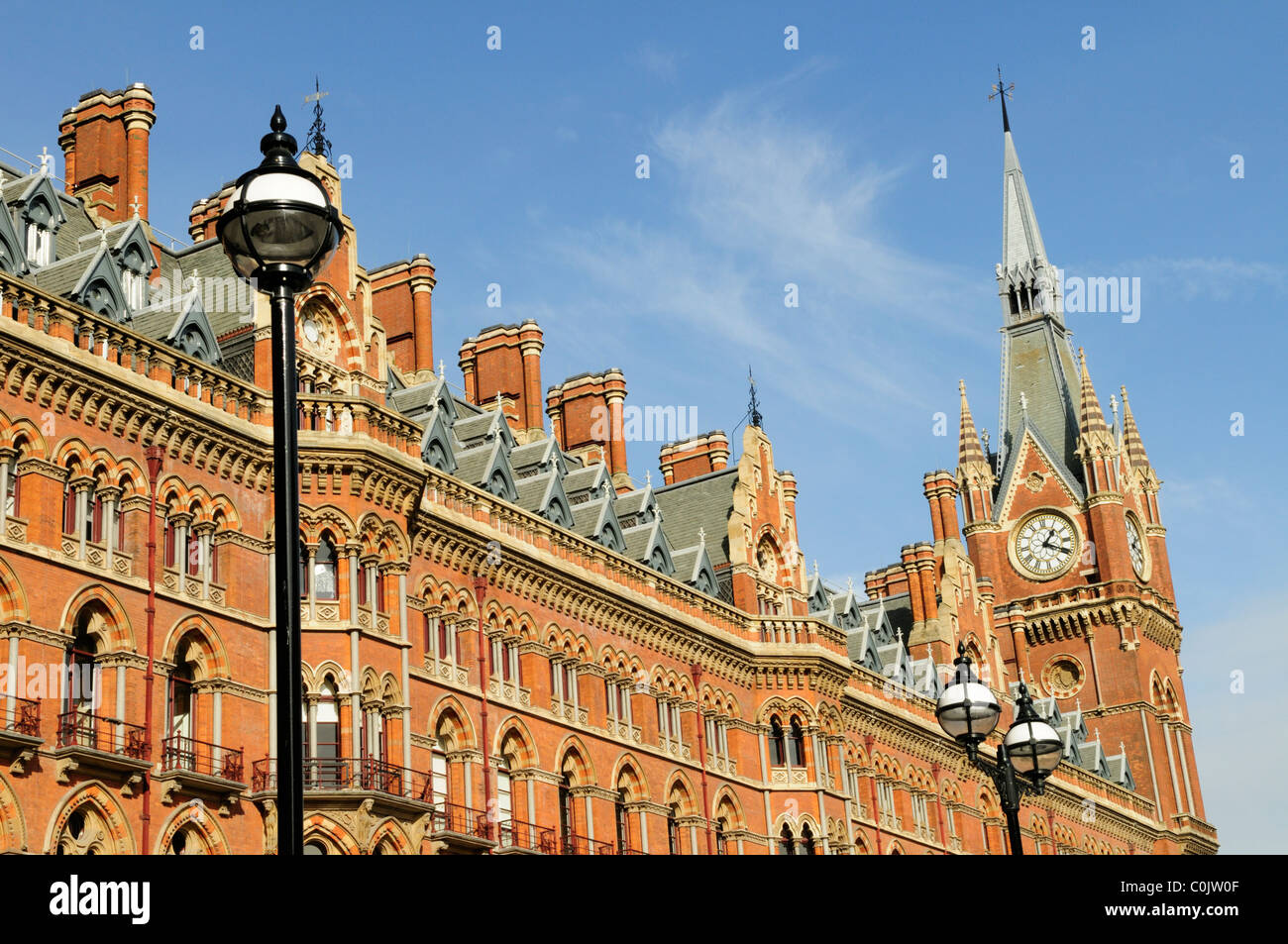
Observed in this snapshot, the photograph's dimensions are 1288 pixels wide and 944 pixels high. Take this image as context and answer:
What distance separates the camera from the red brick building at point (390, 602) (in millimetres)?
36188

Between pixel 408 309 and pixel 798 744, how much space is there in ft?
60.6

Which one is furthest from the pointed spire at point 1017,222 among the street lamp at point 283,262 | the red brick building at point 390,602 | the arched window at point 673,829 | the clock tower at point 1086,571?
the street lamp at point 283,262

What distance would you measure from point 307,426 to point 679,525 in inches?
931

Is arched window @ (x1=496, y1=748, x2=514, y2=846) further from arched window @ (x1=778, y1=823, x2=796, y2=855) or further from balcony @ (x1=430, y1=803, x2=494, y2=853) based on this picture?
arched window @ (x1=778, y1=823, x2=796, y2=855)

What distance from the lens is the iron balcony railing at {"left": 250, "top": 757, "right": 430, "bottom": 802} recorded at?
38.8 metres

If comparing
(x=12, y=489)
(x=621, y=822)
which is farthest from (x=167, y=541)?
(x=621, y=822)

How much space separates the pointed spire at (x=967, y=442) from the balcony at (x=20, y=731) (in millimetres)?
72524

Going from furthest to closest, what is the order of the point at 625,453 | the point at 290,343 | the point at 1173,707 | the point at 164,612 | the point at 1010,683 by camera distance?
the point at 1173,707
the point at 1010,683
the point at 625,453
the point at 164,612
the point at 290,343

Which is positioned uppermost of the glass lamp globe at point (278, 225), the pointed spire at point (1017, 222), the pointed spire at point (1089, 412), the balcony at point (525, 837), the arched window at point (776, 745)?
the pointed spire at point (1017, 222)

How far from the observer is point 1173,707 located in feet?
319

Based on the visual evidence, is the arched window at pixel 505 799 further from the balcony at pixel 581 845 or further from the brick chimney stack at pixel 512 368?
the brick chimney stack at pixel 512 368

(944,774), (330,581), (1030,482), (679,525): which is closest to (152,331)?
(330,581)
